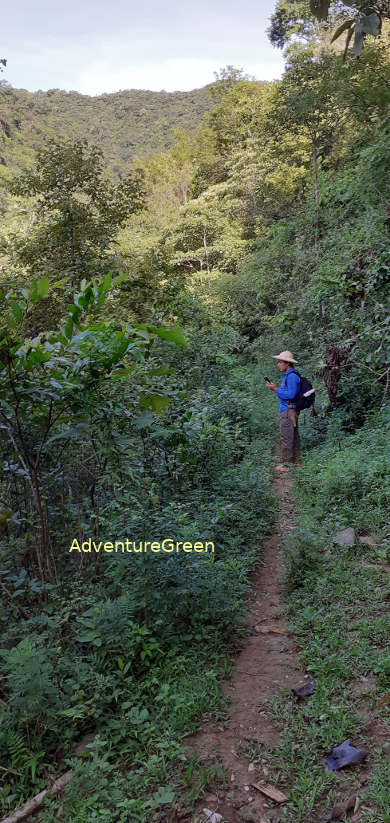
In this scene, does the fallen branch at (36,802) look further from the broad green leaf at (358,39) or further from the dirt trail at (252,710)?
the broad green leaf at (358,39)

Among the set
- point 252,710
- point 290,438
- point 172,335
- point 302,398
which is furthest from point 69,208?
point 252,710

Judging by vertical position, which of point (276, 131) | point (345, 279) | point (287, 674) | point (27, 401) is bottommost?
point (287, 674)

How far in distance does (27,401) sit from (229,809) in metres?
Answer: 2.20

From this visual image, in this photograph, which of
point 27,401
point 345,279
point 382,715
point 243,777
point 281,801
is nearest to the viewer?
point 281,801

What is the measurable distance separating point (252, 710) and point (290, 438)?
5.00 meters

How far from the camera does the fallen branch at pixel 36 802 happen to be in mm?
2270

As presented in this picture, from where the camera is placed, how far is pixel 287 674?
3152mm

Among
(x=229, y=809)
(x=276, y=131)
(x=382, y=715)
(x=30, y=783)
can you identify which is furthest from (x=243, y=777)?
(x=276, y=131)

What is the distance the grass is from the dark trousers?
180 cm

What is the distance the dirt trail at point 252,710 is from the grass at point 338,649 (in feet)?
0.24

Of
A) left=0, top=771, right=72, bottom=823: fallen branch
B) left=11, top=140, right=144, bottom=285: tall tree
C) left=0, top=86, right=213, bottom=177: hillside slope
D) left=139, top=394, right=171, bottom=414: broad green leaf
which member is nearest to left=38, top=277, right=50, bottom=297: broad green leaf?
left=139, top=394, right=171, bottom=414: broad green leaf

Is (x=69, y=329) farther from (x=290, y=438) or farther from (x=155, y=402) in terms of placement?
(x=290, y=438)

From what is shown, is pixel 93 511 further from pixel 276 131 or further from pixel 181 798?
pixel 276 131

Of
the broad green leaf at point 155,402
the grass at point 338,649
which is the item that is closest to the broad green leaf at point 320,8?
the broad green leaf at point 155,402
